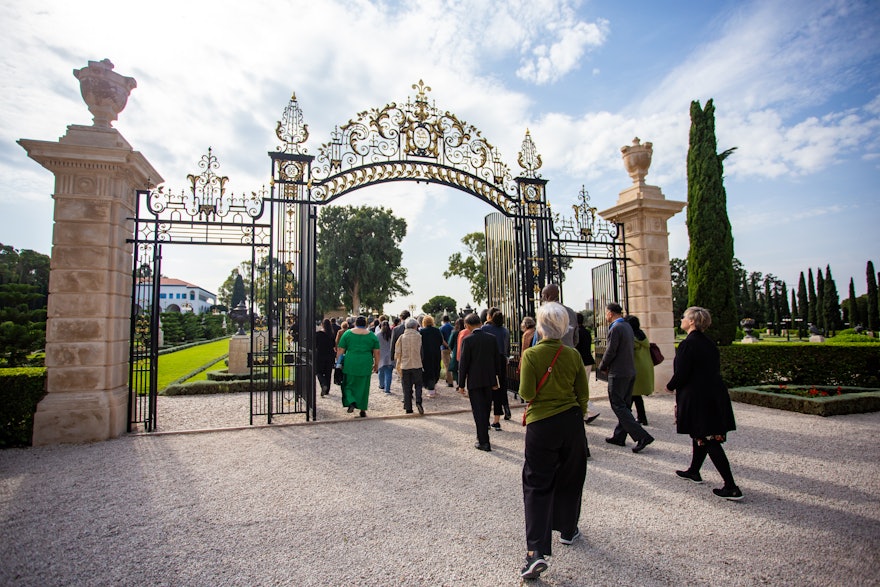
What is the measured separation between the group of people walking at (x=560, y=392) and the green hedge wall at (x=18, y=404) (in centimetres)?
418

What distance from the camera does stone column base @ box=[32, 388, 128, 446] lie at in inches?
249

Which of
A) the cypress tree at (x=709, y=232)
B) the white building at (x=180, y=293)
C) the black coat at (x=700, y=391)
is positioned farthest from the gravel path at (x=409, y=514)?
the white building at (x=180, y=293)

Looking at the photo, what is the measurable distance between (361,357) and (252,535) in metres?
4.45

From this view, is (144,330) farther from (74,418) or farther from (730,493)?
(730,493)

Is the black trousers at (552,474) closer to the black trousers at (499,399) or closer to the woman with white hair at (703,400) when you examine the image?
the woman with white hair at (703,400)

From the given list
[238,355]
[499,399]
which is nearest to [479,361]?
[499,399]

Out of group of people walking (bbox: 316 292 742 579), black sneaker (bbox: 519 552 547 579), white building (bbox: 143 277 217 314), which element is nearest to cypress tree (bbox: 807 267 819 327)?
group of people walking (bbox: 316 292 742 579)

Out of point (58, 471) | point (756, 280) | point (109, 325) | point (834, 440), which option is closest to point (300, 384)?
point (109, 325)

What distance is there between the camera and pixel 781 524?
368cm

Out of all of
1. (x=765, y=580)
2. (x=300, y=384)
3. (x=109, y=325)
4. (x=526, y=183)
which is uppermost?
(x=526, y=183)

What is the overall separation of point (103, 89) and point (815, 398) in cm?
1225

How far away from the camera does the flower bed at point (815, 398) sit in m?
7.57

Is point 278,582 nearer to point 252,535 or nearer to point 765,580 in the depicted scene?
point 252,535

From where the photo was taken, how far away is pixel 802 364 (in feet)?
32.4
